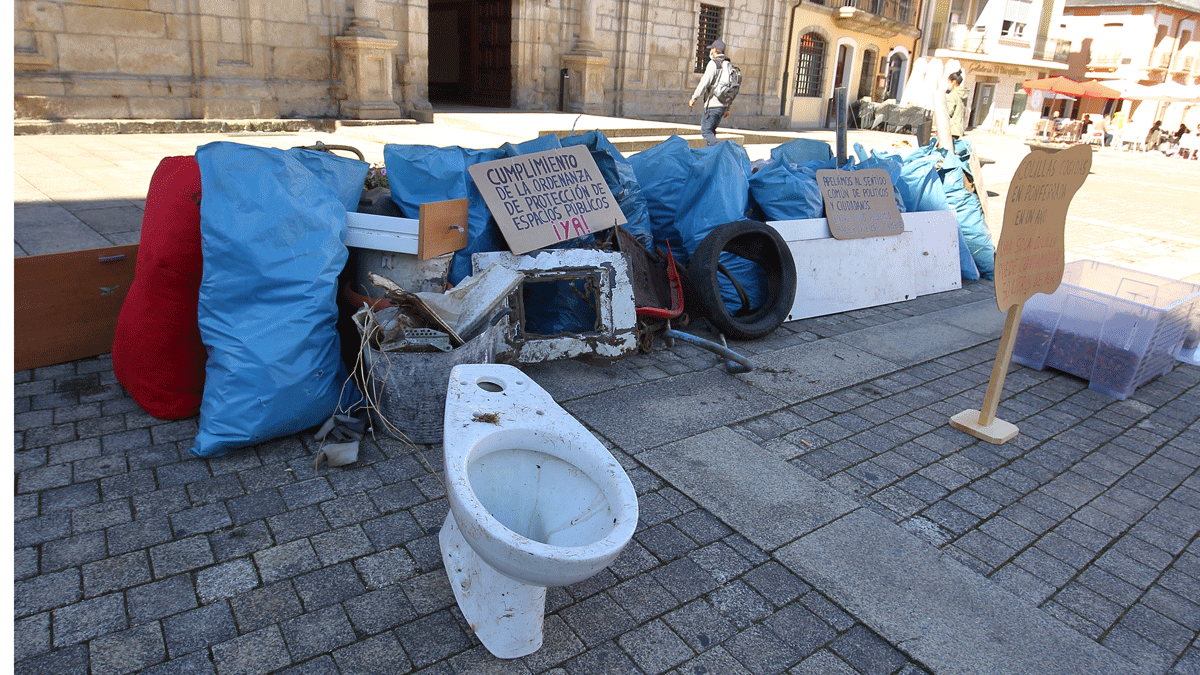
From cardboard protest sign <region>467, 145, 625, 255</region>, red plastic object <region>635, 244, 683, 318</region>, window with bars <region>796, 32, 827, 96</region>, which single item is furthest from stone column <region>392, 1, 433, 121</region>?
window with bars <region>796, 32, 827, 96</region>

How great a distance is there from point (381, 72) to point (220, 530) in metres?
10.5

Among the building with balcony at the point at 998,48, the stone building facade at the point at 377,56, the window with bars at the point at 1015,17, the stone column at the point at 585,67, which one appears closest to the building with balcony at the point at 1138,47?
the building with balcony at the point at 998,48

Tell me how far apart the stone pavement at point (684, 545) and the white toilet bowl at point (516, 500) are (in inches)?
4.9

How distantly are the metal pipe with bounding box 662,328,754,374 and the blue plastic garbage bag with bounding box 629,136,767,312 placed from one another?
2.30ft

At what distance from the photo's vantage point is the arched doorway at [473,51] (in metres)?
14.5

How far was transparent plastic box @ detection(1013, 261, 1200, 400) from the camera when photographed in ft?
13.2

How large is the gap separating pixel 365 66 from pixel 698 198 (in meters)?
8.38

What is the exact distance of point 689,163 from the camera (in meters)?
4.91

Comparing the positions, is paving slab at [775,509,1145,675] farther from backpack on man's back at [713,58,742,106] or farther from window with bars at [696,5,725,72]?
window with bars at [696,5,725,72]

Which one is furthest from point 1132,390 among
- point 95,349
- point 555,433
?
point 95,349

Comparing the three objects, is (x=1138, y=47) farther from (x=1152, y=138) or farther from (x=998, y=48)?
(x=1152, y=138)

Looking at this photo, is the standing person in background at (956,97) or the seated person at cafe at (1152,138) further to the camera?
the seated person at cafe at (1152,138)

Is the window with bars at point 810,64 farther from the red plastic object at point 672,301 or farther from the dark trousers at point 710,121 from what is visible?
the red plastic object at point 672,301

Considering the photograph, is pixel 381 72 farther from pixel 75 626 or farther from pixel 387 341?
pixel 75 626
